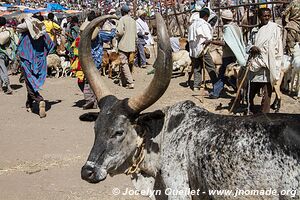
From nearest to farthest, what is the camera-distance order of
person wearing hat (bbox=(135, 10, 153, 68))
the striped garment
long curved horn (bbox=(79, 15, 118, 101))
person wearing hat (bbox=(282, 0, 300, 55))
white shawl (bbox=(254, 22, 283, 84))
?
long curved horn (bbox=(79, 15, 118, 101)) → white shawl (bbox=(254, 22, 283, 84)) → the striped garment → person wearing hat (bbox=(282, 0, 300, 55)) → person wearing hat (bbox=(135, 10, 153, 68))

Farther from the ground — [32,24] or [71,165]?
[32,24]

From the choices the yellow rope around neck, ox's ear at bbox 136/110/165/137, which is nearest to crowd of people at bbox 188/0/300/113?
ox's ear at bbox 136/110/165/137

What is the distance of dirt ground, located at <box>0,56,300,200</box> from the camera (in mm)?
5223

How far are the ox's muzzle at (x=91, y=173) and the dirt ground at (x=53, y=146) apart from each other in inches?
72.6

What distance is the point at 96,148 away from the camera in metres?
3.25

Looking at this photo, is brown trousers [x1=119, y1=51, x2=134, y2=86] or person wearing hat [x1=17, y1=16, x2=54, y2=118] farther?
brown trousers [x1=119, y1=51, x2=134, y2=86]

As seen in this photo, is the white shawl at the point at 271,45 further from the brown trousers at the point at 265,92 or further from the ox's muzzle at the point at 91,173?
the ox's muzzle at the point at 91,173

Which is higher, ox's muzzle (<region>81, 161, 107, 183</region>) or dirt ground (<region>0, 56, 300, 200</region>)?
ox's muzzle (<region>81, 161, 107, 183</region>)

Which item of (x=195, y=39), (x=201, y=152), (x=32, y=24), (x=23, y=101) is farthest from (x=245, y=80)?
(x=23, y=101)

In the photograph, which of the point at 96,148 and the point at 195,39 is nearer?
the point at 96,148

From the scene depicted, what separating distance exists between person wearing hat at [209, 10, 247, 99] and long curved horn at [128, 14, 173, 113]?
491 centimetres

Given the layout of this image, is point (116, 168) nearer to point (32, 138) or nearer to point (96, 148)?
point (96, 148)

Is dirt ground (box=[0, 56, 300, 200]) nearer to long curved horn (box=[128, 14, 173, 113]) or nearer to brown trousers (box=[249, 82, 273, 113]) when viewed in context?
brown trousers (box=[249, 82, 273, 113])

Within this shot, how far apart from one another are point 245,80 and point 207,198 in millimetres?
4892
